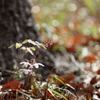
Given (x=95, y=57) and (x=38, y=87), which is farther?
(x=95, y=57)

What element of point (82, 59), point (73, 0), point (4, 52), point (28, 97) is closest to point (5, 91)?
point (28, 97)

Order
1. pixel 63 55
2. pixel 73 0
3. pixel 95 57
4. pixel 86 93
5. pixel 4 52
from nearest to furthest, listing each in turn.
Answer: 1. pixel 86 93
2. pixel 4 52
3. pixel 95 57
4. pixel 63 55
5. pixel 73 0

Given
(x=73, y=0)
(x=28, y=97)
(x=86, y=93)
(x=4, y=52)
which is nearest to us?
(x=28, y=97)

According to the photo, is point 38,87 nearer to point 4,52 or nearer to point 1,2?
point 4,52

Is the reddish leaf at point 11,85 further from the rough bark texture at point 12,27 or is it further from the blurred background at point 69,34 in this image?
the blurred background at point 69,34

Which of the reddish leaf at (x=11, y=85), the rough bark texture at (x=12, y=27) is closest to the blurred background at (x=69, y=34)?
the rough bark texture at (x=12, y=27)

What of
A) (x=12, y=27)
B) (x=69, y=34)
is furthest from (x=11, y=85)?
(x=69, y=34)

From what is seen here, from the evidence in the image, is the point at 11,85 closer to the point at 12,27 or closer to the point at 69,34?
the point at 12,27

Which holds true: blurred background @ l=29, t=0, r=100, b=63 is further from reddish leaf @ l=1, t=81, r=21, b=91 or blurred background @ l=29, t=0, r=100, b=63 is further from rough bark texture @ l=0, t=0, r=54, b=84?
reddish leaf @ l=1, t=81, r=21, b=91
